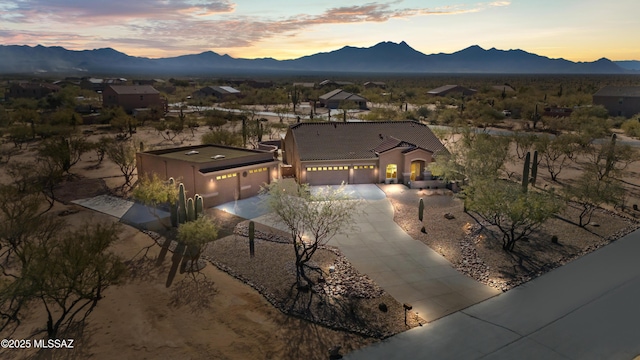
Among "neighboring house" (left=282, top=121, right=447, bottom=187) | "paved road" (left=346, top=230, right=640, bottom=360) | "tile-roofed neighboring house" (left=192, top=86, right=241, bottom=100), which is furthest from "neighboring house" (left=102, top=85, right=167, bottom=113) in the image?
"paved road" (left=346, top=230, right=640, bottom=360)

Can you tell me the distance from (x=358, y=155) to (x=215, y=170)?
45.2 ft

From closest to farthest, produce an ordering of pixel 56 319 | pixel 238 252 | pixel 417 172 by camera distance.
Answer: pixel 56 319
pixel 238 252
pixel 417 172

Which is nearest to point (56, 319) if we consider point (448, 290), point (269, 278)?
point (269, 278)

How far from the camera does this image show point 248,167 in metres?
35.9

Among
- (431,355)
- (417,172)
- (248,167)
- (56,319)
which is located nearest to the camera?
(431,355)

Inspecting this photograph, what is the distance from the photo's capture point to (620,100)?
84.4 metres

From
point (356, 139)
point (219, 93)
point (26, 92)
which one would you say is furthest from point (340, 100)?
point (26, 92)

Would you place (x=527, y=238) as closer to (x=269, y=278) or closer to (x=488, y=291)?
(x=488, y=291)

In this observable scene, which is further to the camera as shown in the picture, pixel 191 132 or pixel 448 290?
pixel 191 132

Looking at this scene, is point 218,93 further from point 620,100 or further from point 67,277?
point 67,277

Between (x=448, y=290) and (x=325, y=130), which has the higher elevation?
(x=325, y=130)

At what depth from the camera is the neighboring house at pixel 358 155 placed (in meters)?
40.0

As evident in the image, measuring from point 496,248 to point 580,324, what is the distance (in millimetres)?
8072

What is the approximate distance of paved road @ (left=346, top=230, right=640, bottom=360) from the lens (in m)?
16.9
